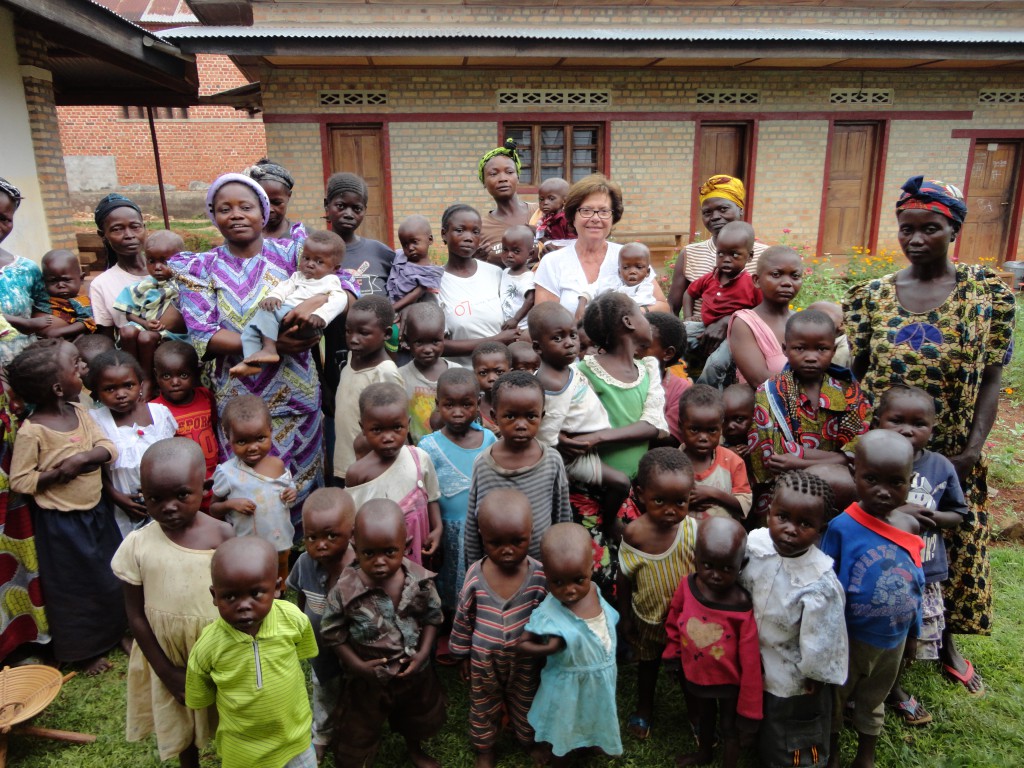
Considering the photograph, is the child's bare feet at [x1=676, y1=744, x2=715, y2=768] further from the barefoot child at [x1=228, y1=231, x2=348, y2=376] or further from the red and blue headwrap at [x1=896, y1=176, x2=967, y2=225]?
the barefoot child at [x1=228, y1=231, x2=348, y2=376]

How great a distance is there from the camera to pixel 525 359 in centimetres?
321

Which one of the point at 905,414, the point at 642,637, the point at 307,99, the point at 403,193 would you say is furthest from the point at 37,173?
the point at 905,414

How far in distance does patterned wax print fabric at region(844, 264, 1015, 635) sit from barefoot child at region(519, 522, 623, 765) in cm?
157

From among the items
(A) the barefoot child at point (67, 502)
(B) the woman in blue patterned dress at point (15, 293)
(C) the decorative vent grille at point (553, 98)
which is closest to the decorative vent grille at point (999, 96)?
(C) the decorative vent grille at point (553, 98)

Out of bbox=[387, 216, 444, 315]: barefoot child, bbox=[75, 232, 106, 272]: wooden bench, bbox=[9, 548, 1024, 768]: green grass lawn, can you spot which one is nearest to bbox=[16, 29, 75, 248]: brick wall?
bbox=[75, 232, 106, 272]: wooden bench

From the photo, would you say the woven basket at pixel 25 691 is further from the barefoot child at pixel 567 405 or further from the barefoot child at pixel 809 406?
the barefoot child at pixel 809 406

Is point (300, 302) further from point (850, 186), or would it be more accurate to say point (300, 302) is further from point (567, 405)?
point (850, 186)

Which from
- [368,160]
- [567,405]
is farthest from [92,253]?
[567,405]

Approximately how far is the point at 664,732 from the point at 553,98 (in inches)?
401

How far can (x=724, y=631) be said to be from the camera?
245cm

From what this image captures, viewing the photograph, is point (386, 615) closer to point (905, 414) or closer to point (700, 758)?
point (700, 758)

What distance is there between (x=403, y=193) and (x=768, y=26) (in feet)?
22.6

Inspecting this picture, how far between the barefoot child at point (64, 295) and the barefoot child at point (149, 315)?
0.22 meters

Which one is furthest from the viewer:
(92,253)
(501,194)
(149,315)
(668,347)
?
(92,253)
